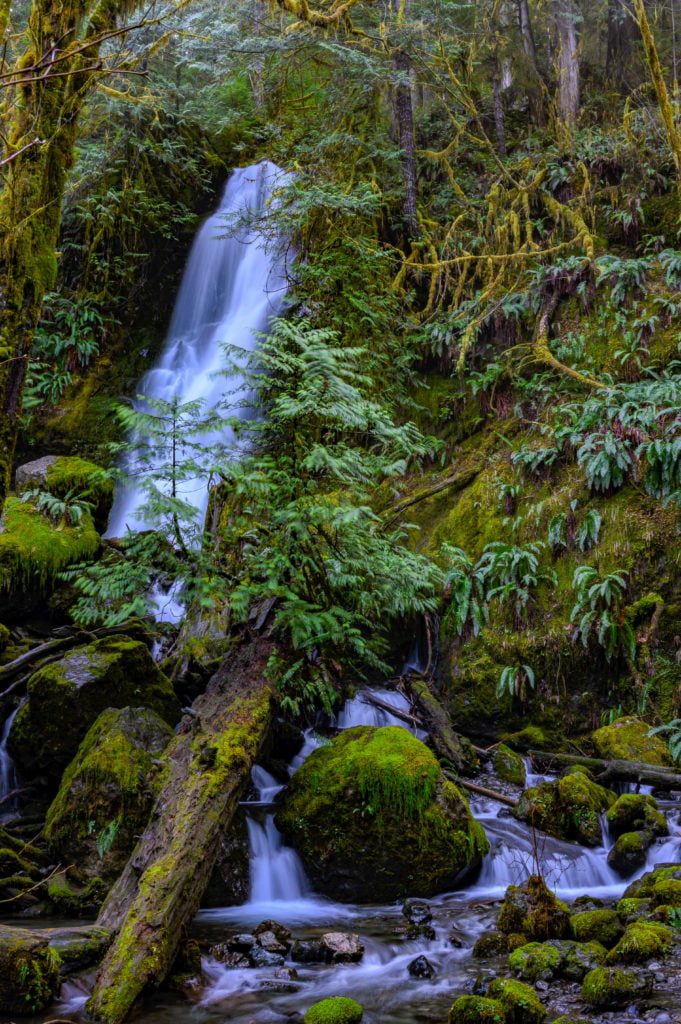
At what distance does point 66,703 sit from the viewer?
679cm

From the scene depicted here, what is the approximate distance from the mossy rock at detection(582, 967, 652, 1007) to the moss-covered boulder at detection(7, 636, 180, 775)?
4.81m

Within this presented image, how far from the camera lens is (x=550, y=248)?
40.0ft

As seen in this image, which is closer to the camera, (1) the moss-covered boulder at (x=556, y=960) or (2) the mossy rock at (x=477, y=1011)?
(2) the mossy rock at (x=477, y=1011)

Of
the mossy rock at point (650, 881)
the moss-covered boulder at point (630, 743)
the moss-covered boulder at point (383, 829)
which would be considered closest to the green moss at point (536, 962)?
the mossy rock at point (650, 881)

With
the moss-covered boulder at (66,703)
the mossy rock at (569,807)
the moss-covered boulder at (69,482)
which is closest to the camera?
the mossy rock at (569,807)

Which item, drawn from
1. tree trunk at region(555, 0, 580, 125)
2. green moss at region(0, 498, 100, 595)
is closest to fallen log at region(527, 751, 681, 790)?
green moss at region(0, 498, 100, 595)

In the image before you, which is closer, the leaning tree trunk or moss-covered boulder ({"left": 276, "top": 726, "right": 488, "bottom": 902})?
the leaning tree trunk

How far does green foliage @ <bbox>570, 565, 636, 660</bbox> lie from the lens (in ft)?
27.6

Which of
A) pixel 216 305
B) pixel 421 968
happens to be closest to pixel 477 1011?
pixel 421 968

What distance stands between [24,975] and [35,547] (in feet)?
21.7

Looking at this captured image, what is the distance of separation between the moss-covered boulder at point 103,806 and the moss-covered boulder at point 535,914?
2704mm

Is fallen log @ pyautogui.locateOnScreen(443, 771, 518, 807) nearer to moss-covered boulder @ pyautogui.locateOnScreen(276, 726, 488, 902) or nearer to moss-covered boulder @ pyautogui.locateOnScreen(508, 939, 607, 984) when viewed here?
moss-covered boulder @ pyautogui.locateOnScreen(276, 726, 488, 902)

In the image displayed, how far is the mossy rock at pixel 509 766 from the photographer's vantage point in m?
7.72

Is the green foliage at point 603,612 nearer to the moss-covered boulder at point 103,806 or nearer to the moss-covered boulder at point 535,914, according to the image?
the moss-covered boulder at point 535,914
